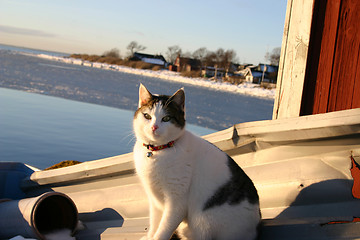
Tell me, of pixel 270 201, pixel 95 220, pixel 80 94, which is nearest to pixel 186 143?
pixel 270 201

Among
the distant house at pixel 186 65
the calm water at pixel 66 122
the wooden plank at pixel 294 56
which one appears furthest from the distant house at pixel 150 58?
the wooden plank at pixel 294 56

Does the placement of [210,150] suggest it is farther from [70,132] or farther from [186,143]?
[70,132]

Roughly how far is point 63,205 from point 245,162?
3.99ft

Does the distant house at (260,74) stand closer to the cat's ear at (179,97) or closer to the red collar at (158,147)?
the cat's ear at (179,97)

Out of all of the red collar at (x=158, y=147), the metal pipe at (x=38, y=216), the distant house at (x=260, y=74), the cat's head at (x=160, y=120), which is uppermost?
the distant house at (x=260, y=74)

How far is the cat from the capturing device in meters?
1.45

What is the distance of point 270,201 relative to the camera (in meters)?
1.90

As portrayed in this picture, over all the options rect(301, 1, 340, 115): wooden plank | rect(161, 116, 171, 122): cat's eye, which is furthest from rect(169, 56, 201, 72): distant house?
rect(161, 116, 171, 122): cat's eye

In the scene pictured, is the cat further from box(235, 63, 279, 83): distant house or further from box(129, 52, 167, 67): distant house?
box(129, 52, 167, 67): distant house

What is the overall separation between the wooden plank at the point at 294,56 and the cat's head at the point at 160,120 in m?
1.19

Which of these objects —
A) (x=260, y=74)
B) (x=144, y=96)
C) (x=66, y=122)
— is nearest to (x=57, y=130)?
(x=66, y=122)

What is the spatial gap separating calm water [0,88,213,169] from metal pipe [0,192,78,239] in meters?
1.43

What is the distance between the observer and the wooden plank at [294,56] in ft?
7.73

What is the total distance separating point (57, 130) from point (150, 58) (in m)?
47.8
